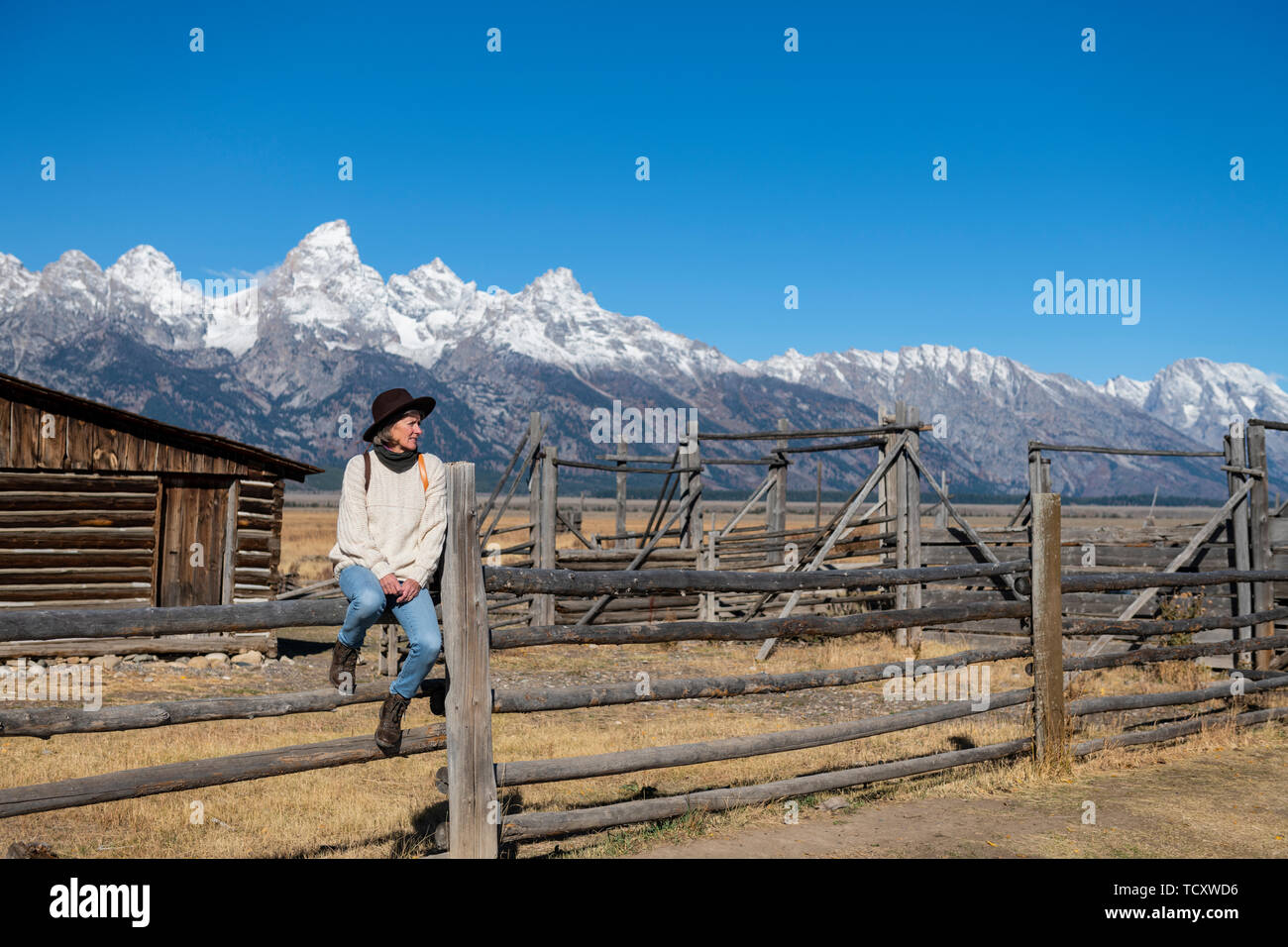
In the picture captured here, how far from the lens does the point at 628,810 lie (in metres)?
5.43

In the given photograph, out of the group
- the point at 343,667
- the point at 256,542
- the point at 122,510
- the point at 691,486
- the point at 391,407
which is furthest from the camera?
the point at 691,486

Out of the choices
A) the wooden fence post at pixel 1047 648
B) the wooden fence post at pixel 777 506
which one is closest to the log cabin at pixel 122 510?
the wooden fence post at pixel 777 506

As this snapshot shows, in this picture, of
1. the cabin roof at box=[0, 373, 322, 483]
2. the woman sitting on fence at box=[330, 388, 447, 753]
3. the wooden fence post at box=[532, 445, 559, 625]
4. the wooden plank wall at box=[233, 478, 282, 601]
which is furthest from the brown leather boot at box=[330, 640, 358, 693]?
the wooden plank wall at box=[233, 478, 282, 601]

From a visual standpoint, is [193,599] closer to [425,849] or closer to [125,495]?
[125,495]

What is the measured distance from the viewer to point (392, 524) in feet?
15.1

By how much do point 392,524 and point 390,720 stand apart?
915 mm

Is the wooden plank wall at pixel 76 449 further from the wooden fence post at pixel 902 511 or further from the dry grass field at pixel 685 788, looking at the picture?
the wooden fence post at pixel 902 511

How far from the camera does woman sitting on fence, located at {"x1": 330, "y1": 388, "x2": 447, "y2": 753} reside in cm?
453

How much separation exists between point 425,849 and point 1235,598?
11591 millimetres

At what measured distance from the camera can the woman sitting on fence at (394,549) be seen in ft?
14.9

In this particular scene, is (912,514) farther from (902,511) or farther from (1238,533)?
(1238,533)

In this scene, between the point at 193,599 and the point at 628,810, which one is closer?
the point at 628,810

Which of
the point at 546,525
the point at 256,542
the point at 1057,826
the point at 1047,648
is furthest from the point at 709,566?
the point at 1057,826
